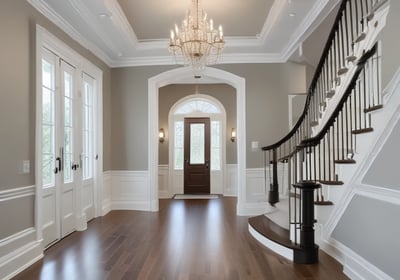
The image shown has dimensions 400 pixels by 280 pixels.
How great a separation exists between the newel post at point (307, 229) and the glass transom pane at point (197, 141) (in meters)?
5.93

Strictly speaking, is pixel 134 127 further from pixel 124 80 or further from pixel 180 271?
pixel 180 271

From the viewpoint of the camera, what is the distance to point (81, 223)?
4934 mm

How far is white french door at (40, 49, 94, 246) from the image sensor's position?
4062 mm

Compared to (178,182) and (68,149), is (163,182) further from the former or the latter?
(68,149)

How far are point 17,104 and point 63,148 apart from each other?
3.94ft

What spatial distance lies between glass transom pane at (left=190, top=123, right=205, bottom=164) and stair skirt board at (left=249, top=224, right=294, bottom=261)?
16.1ft

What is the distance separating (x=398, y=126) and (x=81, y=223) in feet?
14.8

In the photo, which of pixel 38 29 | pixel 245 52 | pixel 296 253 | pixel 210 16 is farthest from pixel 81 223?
pixel 245 52

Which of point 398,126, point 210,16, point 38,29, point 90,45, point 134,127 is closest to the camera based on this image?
point 398,126

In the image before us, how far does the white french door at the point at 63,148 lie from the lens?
406cm

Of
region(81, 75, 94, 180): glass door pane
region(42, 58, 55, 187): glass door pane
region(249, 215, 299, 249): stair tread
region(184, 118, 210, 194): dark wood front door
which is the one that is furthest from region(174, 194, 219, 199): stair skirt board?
region(42, 58, 55, 187): glass door pane

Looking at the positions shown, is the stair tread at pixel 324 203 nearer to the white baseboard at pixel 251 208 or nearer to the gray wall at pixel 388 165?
the gray wall at pixel 388 165

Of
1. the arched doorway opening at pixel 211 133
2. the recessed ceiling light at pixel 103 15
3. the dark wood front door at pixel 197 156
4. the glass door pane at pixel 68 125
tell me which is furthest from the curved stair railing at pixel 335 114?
the dark wood front door at pixel 197 156

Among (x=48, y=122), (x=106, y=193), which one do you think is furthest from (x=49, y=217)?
(x=106, y=193)
